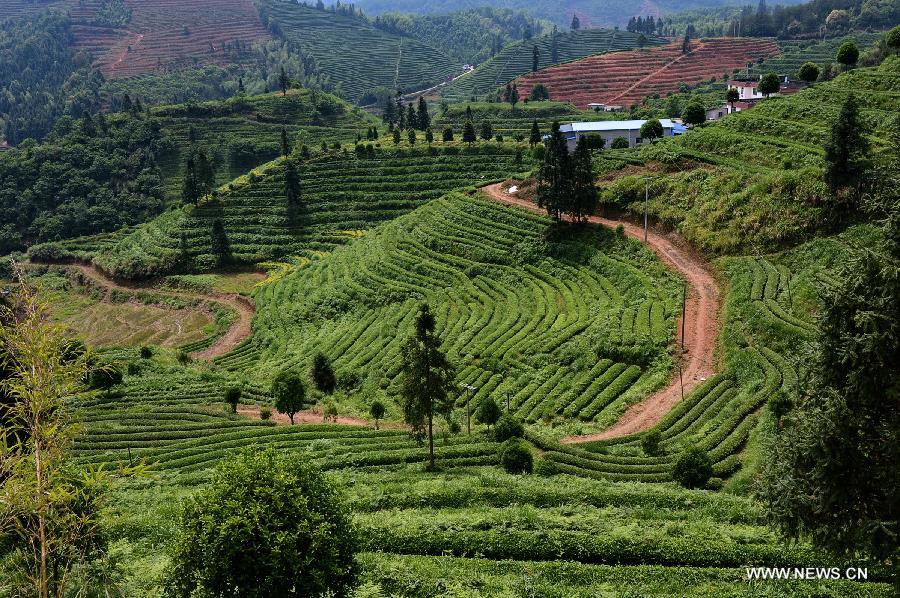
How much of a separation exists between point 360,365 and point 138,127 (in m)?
113

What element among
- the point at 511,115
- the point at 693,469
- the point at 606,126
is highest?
the point at 511,115

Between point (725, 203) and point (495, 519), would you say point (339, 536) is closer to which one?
point (495, 519)

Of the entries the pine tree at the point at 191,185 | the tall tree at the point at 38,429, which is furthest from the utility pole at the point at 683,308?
the pine tree at the point at 191,185

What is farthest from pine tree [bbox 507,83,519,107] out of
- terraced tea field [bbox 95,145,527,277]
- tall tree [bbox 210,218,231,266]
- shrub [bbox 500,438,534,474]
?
shrub [bbox 500,438,534,474]

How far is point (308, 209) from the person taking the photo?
10531cm

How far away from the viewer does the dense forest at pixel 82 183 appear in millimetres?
118812

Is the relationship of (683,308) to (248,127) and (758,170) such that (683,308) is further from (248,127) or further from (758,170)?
(248,127)

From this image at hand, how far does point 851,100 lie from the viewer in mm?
52469

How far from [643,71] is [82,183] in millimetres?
143549

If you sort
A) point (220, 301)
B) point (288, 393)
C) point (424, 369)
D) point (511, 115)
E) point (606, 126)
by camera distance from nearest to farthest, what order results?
point (424, 369) → point (288, 393) → point (220, 301) → point (606, 126) → point (511, 115)

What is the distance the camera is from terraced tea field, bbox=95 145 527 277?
325ft

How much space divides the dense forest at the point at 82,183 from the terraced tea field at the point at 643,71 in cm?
10459

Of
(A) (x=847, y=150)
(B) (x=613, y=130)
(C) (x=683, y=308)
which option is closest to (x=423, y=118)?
(B) (x=613, y=130)

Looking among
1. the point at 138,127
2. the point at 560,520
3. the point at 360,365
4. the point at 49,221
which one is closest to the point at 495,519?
the point at 560,520
